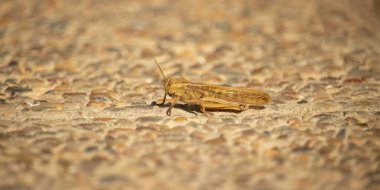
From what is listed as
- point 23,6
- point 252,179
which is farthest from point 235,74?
point 23,6

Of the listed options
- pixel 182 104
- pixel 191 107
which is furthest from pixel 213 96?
pixel 182 104

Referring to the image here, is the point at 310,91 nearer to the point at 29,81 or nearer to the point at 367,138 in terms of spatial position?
the point at 367,138

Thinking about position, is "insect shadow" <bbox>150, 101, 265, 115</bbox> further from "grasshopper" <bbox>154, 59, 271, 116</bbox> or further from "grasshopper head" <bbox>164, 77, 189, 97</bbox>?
"grasshopper head" <bbox>164, 77, 189, 97</bbox>

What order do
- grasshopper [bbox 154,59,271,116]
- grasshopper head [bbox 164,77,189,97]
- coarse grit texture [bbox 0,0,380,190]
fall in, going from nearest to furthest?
coarse grit texture [bbox 0,0,380,190], grasshopper [bbox 154,59,271,116], grasshopper head [bbox 164,77,189,97]

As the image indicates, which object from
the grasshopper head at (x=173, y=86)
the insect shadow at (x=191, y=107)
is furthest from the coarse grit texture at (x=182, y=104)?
the grasshopper head at (x=173, y=86)

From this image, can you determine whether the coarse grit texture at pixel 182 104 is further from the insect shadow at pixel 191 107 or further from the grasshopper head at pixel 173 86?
the grasshopper head at pixel 173 86

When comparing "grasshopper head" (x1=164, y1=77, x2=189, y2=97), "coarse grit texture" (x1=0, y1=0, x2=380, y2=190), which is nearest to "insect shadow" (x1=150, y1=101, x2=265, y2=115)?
"coarse grit texture" (x1=0, y1=0, x2=380, y2=190)
